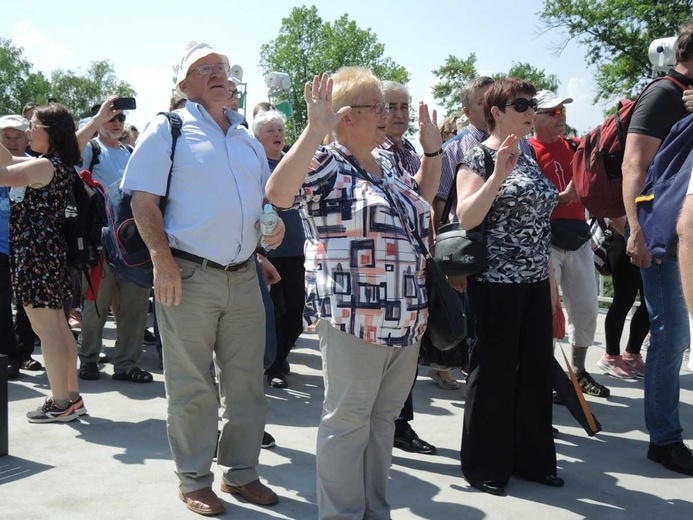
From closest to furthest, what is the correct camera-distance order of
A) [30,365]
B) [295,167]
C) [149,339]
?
[295,167] < [30,365] < [149,339]

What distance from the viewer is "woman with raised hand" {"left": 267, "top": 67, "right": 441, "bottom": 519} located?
3133 millimetres

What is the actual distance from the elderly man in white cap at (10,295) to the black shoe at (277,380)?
2.02 meters

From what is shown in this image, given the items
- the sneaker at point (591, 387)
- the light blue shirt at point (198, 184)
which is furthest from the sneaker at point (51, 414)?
the sneaker at point (591, 387)

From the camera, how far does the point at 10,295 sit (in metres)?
6.25

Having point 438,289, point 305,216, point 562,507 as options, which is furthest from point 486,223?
point 562,507

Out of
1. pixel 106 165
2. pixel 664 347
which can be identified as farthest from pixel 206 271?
pixel 106 165

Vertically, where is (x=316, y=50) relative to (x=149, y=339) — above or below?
above

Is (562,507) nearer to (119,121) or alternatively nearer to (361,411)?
(361,411)

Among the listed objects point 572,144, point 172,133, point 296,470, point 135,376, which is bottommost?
point 296,470

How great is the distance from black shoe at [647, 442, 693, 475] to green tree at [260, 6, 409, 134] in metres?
51.3

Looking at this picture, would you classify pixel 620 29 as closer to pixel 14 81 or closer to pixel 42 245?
pixel 42 245

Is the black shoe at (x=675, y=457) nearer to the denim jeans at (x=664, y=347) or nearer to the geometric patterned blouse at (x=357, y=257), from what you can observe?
the denim jeans at (x=664, y=347)

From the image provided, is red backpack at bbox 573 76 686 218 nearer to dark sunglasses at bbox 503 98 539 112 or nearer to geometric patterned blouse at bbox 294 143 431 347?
dark sunglasses at bbox 503 98 539 112

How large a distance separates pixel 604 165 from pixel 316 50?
56885 millimetres
